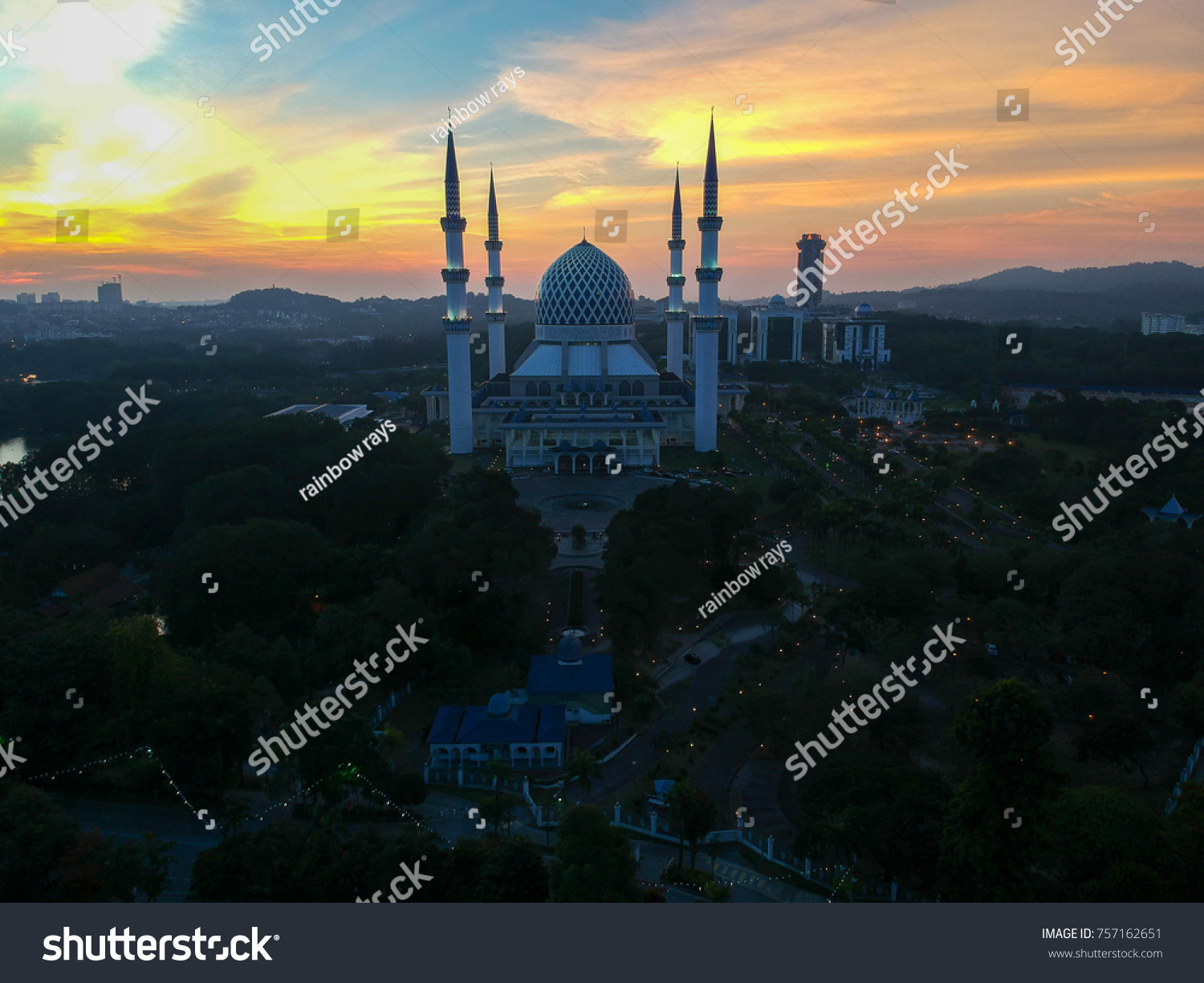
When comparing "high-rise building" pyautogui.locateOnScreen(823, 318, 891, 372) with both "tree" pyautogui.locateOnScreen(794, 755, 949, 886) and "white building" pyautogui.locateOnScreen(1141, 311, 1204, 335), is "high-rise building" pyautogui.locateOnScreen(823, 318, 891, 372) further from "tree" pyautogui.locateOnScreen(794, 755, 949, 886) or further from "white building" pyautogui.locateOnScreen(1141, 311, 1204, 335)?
"tree" pyautogui.locateOnScreen(794, 755, 949, 886)

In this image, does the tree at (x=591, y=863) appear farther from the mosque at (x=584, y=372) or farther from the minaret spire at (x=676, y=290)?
the minaret spire at (x=676, y=290)

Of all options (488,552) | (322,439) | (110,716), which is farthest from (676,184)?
(110,716)

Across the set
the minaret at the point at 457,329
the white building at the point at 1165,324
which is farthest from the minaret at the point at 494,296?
the white building at the point at 1165,324

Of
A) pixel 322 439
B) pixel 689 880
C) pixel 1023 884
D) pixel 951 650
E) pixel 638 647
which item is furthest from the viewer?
pixel 322 439

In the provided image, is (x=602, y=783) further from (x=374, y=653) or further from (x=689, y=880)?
(x=374, y=653)

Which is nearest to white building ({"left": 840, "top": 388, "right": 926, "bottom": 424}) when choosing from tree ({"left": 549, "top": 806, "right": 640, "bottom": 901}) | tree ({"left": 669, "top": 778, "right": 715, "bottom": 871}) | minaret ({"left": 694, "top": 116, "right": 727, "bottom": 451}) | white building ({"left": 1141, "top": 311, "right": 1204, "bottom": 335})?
minaret ({"left": 694, "top": 116, "right": 727, "bottom": 451})

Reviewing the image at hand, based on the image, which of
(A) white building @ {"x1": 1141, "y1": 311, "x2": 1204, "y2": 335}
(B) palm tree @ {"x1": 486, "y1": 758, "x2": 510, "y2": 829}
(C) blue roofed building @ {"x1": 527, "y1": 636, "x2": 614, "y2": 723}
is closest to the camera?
(B) palm tree @ {"x1": 486, "y1": 758, "x2": 510, "y2": 829}
